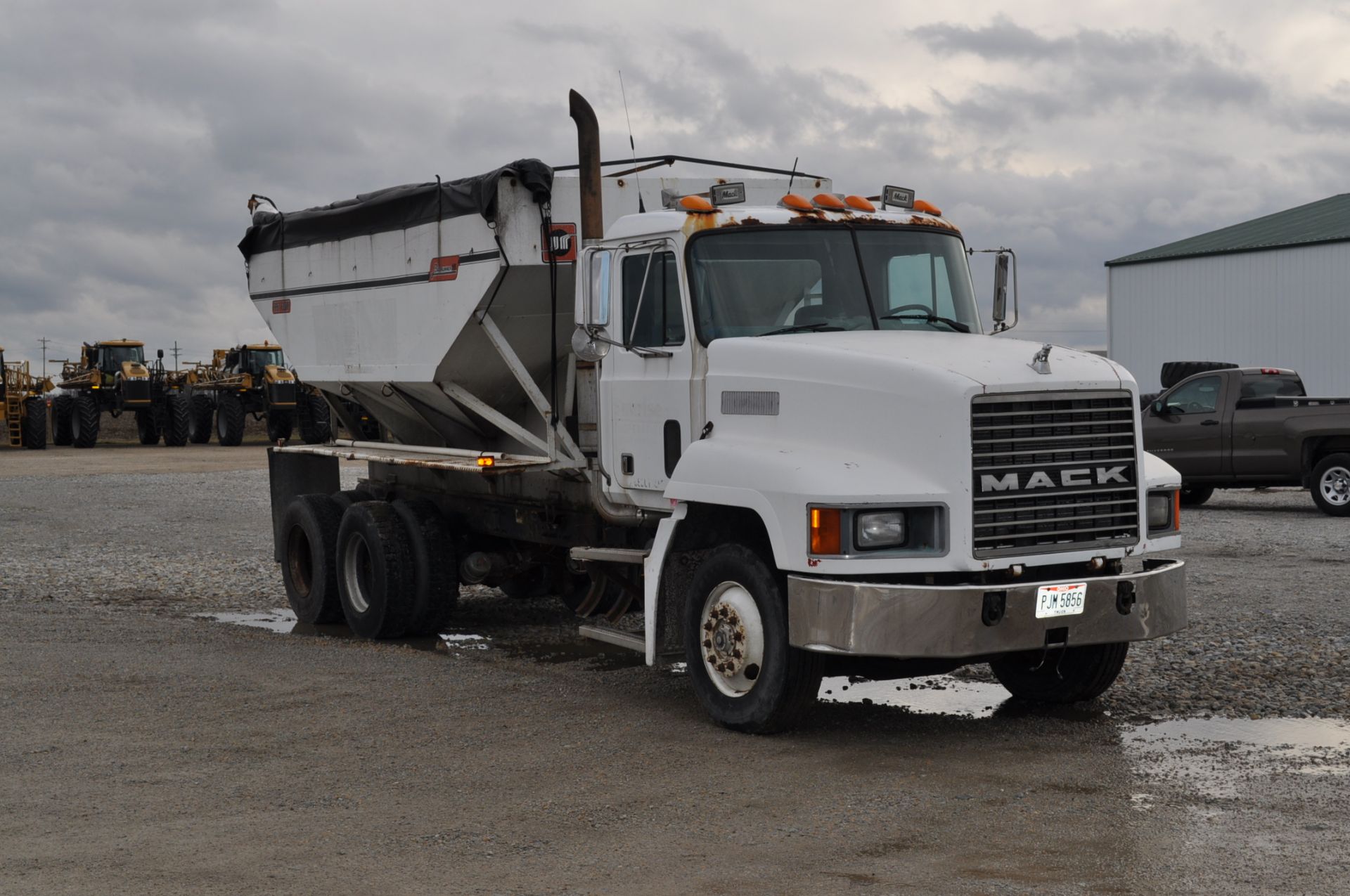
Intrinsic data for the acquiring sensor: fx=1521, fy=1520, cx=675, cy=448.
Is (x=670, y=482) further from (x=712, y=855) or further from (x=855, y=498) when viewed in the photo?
(x=712, y=855)

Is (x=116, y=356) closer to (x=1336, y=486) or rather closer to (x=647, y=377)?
(x=1336, y=486)

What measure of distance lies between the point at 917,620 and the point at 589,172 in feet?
13.2

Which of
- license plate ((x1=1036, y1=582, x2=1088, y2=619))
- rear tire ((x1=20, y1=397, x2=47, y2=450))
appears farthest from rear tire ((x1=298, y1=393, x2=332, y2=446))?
license plate ((x1=1036, y1=582, x2=1088, y2=619))

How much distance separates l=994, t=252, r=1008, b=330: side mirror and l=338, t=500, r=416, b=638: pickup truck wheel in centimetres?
478

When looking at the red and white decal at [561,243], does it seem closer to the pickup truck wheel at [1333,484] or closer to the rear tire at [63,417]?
the pickup truck wheel at [1333,484]

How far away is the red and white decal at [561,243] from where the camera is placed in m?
9.76

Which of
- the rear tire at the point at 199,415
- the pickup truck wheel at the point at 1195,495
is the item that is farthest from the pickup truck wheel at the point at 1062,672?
the rear tire at the point at 199,415

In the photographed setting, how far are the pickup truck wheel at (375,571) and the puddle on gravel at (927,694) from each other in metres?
3.40

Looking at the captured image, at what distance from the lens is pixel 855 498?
6926 mm

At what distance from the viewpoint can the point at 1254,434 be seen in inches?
782

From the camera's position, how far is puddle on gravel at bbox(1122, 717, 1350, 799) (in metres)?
6.86

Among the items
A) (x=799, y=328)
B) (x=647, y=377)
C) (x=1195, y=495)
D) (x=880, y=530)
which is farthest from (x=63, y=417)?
(x=880, y=530)

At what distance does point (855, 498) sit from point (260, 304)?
8098 mm

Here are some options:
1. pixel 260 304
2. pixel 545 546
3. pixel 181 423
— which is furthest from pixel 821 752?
pixel 181 423
